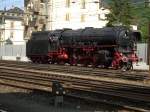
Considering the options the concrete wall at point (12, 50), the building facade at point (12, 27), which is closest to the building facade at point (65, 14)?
the concrete wall at point (12, 50)

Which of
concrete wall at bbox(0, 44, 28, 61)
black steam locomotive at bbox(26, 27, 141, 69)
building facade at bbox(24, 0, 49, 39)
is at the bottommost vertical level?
concrete wall at bbox(0, 44, 28, 61)

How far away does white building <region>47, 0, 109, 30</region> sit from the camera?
89812 millimetres

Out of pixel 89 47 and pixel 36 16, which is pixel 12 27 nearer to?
pixel 36 16

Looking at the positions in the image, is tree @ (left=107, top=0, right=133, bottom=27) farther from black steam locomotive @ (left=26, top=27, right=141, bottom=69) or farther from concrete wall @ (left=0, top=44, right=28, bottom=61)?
black steam locomotive @ (left=26, top=27, right=141, bottom=69)

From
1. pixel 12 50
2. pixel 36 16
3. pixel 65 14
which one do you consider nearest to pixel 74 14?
pixel 65 14

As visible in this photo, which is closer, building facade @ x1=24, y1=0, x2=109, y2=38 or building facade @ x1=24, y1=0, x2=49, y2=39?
building facade @ x1=24, y1=0, x2=109, y2=38

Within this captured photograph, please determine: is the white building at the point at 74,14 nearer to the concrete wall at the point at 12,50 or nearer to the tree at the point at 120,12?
the tree at the point at 120,12

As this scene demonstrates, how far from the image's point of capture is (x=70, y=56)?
4278cm

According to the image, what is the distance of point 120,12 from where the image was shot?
274ft

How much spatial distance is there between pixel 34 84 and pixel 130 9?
2561 inches

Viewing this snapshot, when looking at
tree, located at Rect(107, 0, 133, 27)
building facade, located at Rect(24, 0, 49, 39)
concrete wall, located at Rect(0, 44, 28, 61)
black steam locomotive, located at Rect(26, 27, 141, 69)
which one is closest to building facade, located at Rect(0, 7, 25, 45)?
building facade, located at Rect(24, 0, 49, 39)

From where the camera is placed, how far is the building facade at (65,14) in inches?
3536

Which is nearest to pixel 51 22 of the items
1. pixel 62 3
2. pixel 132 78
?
pixel 62 3

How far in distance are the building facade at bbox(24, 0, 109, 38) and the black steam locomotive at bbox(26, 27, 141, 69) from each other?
41.8m
